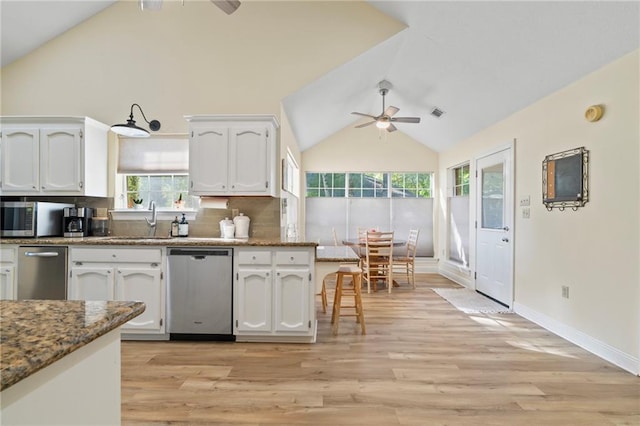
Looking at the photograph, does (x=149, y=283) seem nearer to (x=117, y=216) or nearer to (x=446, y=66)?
(x=117, y=216)

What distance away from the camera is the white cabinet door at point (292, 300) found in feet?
10.3

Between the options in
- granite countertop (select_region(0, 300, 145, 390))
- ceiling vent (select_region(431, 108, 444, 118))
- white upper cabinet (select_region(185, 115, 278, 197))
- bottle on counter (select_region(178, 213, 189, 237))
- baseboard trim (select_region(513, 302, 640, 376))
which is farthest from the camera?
ceiling vent (select_region(431, 108, 444, 118))

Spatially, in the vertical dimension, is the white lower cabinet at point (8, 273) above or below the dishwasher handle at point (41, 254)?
below

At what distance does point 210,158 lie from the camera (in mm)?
3445

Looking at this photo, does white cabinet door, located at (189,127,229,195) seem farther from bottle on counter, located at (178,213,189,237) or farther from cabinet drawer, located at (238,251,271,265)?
cabinet drawer, located at (238,251,271,265)

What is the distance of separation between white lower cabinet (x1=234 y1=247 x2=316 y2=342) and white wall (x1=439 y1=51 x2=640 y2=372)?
2.44 m

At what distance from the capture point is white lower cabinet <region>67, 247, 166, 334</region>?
3.16 metres

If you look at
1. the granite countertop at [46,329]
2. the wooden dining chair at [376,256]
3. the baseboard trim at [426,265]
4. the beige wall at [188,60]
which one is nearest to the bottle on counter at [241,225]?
the beige wall at [188,60]

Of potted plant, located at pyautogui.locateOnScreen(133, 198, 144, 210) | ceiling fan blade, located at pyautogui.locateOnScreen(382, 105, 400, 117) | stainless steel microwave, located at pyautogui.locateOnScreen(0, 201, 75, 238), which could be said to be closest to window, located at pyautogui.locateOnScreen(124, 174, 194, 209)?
potted plant, located at pyautogui.locateOnScreen(133, 198, 144, 210)

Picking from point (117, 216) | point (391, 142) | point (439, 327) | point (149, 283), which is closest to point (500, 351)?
point (439, 327)

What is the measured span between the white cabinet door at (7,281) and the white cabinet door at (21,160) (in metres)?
0.83

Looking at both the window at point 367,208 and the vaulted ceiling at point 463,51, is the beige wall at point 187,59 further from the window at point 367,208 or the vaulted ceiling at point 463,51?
the window at point 367,208

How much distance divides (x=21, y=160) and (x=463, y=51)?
4684 millimetres

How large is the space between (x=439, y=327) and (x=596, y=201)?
184 centimetres
